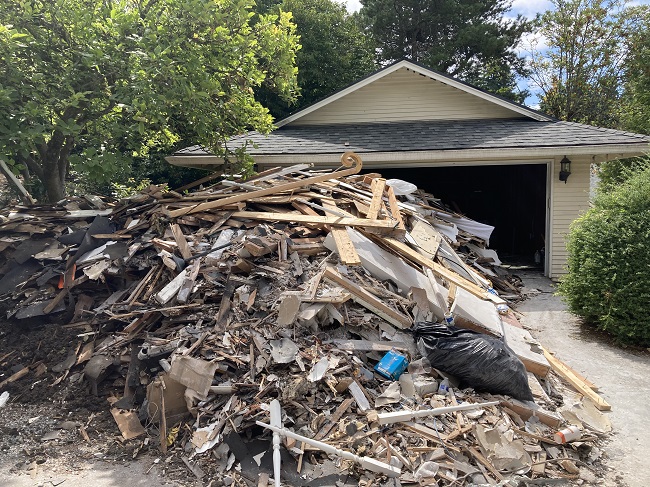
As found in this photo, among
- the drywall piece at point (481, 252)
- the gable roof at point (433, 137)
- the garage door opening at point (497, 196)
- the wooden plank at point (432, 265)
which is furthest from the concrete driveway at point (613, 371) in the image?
the garage door opening at point (497, 196)

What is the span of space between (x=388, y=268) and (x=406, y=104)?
8087 mm

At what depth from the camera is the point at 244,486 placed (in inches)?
149

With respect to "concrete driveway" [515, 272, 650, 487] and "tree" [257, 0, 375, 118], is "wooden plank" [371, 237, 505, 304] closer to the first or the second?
"concrete driveway" [515, 272, 650, 487]

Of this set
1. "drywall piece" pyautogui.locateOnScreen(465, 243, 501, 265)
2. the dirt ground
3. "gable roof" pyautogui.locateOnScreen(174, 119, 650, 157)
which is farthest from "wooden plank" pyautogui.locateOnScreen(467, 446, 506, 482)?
"gable roof" pyautogui.locateOnScreen(174, 119, 650, 157)

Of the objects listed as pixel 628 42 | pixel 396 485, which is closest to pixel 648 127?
pixel 628 42

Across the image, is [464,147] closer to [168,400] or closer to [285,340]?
[285,340]

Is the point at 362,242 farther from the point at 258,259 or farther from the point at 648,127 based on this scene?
the point at 648,127

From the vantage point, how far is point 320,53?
21.1 meters

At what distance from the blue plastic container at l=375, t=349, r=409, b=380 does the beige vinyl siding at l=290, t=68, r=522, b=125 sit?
937 cm

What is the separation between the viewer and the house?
33.9ft

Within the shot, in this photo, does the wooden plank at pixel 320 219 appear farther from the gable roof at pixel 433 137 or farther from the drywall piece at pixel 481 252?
the drywall piece at pixel 481 252

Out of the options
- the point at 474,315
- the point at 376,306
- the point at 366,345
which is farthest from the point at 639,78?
the point at 366,345

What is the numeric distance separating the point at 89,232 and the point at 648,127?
56.9 feet

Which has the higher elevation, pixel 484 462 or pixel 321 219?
pixel 321 219
